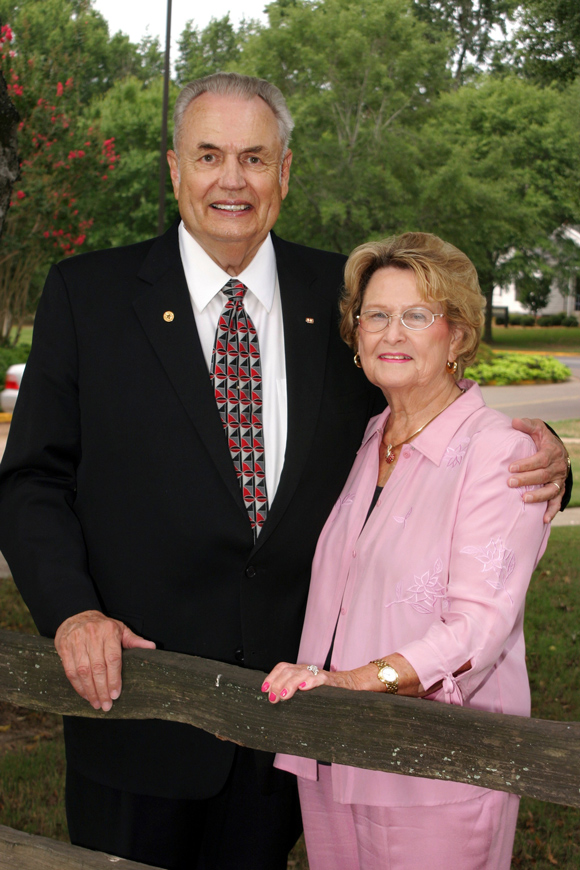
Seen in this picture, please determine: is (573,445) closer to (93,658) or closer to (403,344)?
(403,344)

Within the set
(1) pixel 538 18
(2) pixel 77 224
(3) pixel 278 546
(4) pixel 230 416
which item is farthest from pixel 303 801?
(2) pixel 77 224

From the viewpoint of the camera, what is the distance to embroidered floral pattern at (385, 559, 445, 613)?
A: 2.28 m

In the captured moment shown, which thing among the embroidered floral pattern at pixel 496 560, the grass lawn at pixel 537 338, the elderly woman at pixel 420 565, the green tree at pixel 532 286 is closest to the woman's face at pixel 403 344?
the elderly woman at pixel 420 565

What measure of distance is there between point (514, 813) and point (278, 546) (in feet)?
3.00

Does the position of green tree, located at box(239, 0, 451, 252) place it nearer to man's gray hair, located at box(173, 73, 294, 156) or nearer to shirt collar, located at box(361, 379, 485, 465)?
man's gray hair, located at box(173, 73, 294, 156)

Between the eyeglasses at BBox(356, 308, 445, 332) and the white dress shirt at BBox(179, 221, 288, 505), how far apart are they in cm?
29

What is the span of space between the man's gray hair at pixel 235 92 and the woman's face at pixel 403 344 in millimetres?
627

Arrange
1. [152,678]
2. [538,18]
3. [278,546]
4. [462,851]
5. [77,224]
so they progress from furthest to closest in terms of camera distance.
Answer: [77,224]
[538,18]
[278,546]
[462,851]
[152,678]

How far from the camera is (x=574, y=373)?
92.1 ft

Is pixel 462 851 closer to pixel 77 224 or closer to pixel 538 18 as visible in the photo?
pixel 538 18

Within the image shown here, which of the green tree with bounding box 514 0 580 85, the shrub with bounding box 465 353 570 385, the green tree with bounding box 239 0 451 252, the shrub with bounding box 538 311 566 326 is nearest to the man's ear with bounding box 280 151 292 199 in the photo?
the green tree with bounding box 514 0 580 85

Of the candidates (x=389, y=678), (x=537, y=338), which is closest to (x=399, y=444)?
(x=389, y=678)

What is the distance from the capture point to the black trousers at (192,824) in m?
2.52

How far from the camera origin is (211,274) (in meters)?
2.70
